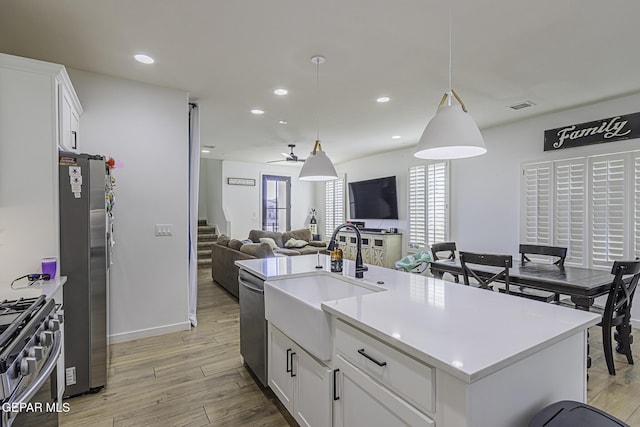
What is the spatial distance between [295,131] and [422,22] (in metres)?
3.35

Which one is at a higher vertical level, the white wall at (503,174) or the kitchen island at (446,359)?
the white wall at (503,174)

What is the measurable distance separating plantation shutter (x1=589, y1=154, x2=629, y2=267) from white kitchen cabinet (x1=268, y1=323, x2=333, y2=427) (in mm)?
4089

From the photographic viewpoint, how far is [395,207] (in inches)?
268

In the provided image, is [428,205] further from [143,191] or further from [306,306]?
[306,306]

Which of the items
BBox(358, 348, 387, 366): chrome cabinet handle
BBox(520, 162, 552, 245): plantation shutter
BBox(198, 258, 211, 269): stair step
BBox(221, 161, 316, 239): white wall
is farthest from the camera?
BBox(221, 161, 316, 239): white wall

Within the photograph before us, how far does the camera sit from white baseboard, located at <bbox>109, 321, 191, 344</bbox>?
10.6 ft

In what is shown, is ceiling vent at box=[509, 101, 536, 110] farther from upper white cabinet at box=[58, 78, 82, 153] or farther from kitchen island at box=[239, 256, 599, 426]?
upper white cabinet at box=[58, 78, 82, 153]

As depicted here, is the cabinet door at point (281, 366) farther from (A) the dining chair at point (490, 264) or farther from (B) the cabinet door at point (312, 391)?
(A) the dining chair at point (490, 264)

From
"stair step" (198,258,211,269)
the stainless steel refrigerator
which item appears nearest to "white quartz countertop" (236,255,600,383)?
the stainless steel refrigerator

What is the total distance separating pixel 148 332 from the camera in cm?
337

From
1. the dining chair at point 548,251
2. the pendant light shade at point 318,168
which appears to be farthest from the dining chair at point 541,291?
the pendant light shade at point 318,168

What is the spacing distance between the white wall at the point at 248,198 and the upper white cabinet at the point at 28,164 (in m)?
6.16

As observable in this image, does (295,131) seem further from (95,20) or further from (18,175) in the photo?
(18,175)

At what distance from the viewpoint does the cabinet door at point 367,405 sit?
108 centimetres
